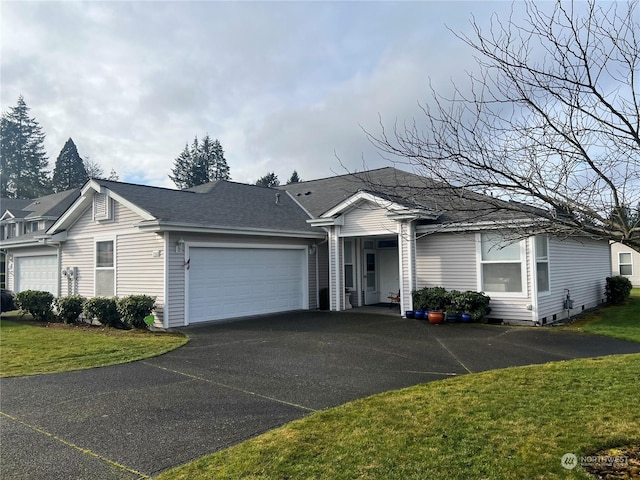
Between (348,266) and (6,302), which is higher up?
(348,266)

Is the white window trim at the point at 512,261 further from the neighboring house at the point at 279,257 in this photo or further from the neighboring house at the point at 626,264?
the neighboring house at the point at 626,264

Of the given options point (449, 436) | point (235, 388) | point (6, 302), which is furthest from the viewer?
point (6, 302)

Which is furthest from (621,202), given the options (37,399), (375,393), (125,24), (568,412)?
(125,24)

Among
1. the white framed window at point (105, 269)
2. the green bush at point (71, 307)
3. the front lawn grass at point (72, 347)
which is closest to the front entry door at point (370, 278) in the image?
the front lawn grass at point (72, 347)

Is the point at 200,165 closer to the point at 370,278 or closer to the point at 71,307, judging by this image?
the point at 370,278

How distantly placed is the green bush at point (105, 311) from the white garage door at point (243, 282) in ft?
7.60

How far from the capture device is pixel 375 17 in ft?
22.9

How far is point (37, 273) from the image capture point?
726 inches

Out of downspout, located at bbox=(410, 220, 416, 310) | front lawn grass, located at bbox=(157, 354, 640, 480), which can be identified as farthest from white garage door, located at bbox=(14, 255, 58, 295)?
front lawn grass, located at bbox=(157, 354, 640, 480)

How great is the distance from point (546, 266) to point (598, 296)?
6.75 meters

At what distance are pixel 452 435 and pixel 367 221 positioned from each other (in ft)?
34.8

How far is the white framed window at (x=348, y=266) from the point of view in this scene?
1648cm

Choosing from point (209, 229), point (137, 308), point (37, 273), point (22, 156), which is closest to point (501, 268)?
point (209, 229)

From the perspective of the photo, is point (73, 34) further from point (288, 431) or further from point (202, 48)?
point (288, 431)
